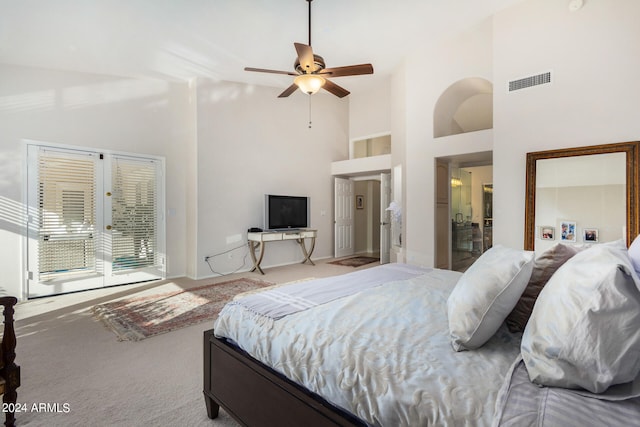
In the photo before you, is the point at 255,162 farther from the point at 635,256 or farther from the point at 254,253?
the point at 635,256

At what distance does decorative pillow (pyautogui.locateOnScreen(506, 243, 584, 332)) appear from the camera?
3.94ft

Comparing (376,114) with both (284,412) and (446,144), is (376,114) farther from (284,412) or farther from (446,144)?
(284,412)

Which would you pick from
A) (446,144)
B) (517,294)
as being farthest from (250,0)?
(517,294)

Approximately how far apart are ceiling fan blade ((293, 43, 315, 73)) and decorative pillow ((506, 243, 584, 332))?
7.82ft

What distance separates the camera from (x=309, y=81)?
3.08 metres

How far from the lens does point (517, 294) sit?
113cm

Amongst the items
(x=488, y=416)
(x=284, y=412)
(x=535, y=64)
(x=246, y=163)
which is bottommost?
(x=284, y=412)

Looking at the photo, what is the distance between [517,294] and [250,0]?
145 inches

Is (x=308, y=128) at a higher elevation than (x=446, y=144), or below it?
higher

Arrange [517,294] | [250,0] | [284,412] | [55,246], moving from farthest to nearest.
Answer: [55,246] < [250,0] < [284,412] < [517,294]

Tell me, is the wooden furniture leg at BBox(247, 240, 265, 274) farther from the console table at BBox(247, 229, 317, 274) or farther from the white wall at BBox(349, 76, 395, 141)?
the white wall at BBox(349, 76, 395, 141)

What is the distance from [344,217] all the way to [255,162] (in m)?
2.57

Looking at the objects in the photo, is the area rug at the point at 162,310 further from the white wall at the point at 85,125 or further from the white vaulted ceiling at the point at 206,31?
the white vaulted ceiling at the point at 206,31

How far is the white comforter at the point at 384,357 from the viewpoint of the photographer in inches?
34.7
